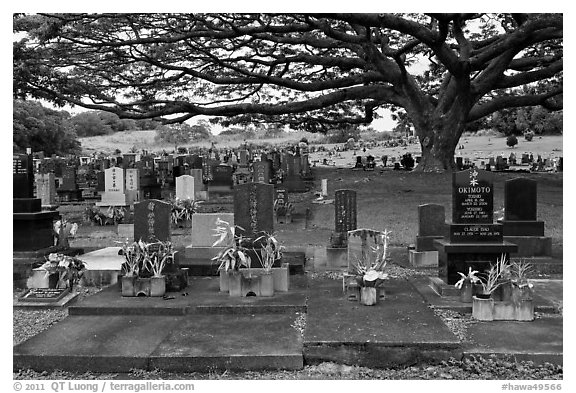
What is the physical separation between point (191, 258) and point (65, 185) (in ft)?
41.2

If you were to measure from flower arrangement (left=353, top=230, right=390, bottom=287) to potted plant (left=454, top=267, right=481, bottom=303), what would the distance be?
0.97 meters

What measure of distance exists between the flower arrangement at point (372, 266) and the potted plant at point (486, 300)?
115 centimetres

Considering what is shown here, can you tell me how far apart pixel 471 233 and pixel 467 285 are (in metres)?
0.89

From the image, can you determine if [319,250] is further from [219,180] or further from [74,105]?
[74,105]

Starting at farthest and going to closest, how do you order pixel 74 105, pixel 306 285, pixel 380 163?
1. pixel 380 163
2. pixel 74 105
3. pixel 306 285

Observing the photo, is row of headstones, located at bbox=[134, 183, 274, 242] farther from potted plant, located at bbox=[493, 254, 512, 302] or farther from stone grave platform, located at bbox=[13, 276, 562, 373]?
potted plant, located at bbox=[493, 254, 512, 302]

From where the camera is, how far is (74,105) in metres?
23.0

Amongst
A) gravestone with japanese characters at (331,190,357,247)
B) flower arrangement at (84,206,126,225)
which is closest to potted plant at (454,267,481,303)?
gravestone with japanese characters at (331,190,357,247)

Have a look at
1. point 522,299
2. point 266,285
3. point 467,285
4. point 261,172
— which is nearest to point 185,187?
point 261,172

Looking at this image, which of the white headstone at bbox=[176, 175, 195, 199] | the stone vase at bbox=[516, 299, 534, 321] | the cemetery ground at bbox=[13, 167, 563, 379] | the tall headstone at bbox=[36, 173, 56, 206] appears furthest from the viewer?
the white headstone at bbox=[176, 175, 195, 199]

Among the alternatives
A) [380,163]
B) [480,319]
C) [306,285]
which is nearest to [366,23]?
[306,285]

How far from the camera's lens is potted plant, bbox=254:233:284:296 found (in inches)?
300

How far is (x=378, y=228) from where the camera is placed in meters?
13.1

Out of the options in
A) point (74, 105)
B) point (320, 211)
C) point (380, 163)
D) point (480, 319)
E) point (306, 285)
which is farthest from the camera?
point (380, 163)
